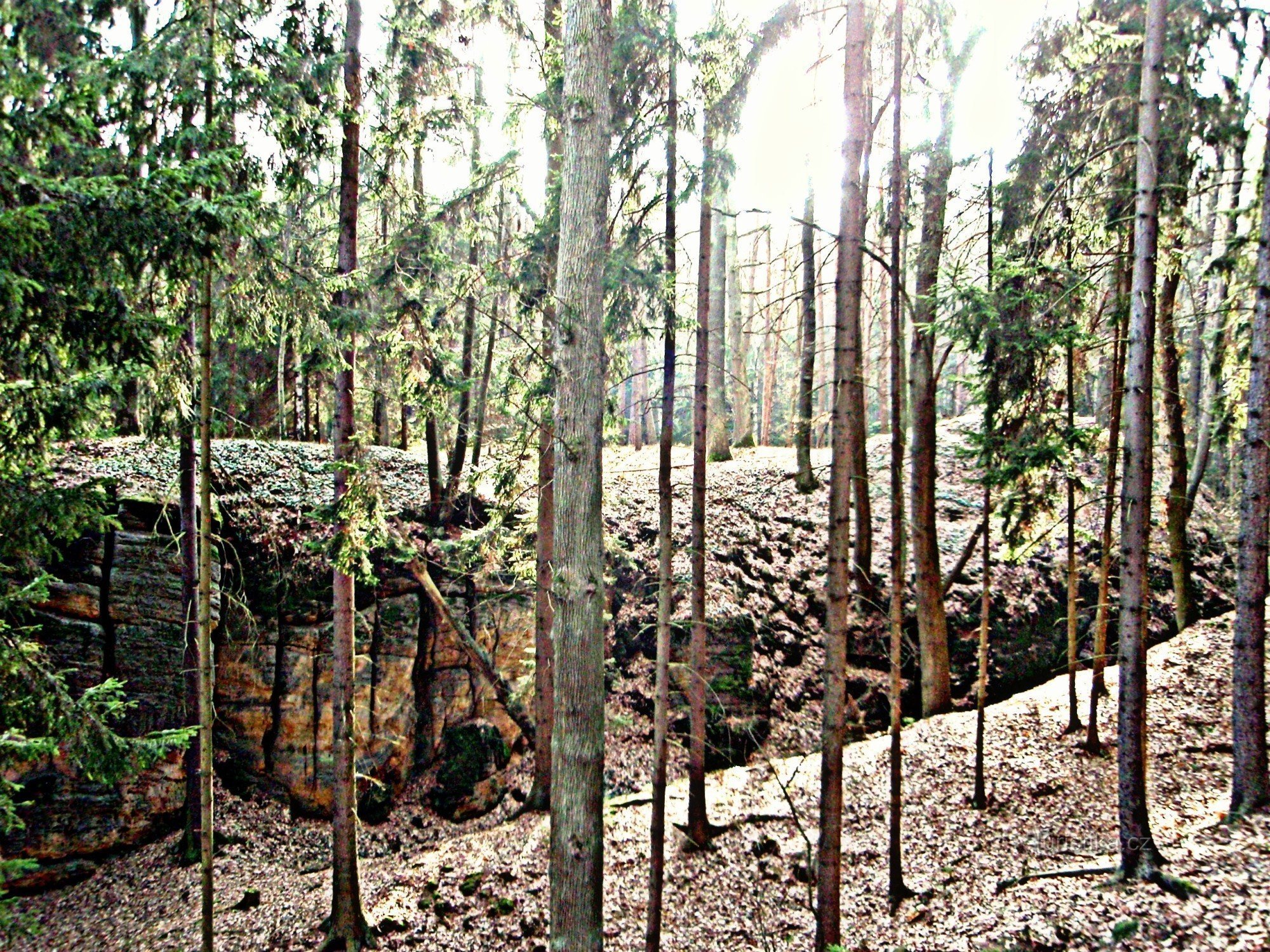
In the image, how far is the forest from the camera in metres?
5.71

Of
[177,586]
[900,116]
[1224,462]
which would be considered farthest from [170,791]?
[1224,462]

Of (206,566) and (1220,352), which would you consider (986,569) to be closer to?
(1220,352)

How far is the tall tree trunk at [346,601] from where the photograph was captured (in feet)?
26.8

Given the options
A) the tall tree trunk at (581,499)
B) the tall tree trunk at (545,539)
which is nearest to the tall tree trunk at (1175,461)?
the tall tree trunk at (545,539)

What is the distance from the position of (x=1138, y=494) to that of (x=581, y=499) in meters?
5.11

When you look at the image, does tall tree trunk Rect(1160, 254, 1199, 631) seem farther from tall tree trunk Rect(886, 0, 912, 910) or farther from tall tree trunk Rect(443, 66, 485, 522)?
tall tree trunk Rect(443, 66, 485, 522)

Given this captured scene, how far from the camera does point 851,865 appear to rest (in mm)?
8797

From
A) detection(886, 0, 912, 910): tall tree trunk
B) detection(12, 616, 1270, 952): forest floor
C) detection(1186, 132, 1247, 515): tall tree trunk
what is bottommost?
detection(12, 616, 1270, 952): forest floor

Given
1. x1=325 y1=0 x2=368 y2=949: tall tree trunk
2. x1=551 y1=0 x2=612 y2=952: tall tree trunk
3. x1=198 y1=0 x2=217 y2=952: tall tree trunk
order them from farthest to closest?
x1=325 y1=0 x2=368 y2=949: tall tree trunk < x1=198 y1=0 x2=217 y2=952: tall tree trunk < x1=551 y1=0 x2=612 y2=952: tall tree trunk

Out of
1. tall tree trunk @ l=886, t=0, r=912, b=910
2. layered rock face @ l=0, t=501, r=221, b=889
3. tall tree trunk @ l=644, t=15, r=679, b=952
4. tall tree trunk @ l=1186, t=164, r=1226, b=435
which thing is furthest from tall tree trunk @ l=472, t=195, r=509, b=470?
tall tree trunk @ l=1186, t=164, r=1226, b=435

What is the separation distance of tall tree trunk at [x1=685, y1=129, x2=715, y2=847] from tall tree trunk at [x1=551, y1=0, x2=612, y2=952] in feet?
11.3

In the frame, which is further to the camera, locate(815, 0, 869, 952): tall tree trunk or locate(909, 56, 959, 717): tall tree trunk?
locate(909, 56, 959, 717): tall tree trunk

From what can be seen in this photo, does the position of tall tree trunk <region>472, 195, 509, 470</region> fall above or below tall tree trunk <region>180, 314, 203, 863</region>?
above

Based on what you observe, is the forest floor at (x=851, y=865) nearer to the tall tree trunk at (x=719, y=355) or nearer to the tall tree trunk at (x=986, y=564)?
the tall tree trunk at (x=986, y=564)
